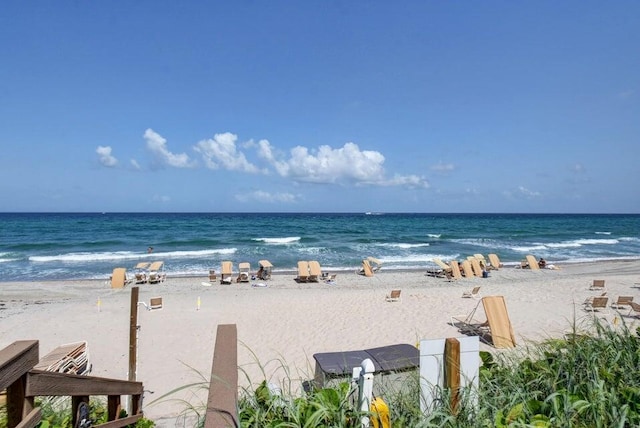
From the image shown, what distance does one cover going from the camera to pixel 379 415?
1.75m

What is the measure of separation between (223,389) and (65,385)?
79 cm

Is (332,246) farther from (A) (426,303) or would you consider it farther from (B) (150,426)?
Answer: (B) (150,426)

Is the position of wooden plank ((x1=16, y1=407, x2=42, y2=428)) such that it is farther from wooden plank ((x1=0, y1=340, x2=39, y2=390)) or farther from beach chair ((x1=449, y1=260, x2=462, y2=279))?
beach chair ((x1=449, y1=260, x2=462, y2=279))

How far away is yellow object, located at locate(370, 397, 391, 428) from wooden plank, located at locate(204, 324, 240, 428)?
26.4 inches

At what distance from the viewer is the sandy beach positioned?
26.0 feet

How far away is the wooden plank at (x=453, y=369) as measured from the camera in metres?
2.12

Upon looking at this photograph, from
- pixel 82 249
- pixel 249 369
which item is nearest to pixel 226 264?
pixel 249 369

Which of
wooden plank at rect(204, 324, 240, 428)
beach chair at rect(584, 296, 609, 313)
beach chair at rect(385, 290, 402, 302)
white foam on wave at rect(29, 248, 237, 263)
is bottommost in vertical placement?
white foam on wave at rect(29, 248, 237, 263)

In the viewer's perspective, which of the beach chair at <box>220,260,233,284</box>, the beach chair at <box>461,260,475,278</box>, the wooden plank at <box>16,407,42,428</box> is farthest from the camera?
the beach chair at <box>461,260,475,278</box>

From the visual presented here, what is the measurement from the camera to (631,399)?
84.6 inches

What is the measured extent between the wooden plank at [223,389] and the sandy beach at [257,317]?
358cm

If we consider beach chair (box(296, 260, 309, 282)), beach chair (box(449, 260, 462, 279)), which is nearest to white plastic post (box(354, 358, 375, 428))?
beach chair (box(296, 260, 309, 282))

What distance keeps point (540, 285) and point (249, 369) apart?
14.2 m

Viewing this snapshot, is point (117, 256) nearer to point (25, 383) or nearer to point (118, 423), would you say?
point (118, 423)
